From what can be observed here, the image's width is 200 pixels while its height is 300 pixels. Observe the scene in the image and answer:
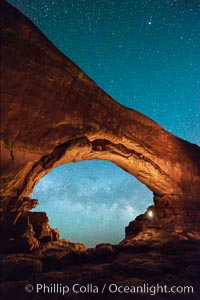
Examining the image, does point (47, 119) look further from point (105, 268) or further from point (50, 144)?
point (105, 268)

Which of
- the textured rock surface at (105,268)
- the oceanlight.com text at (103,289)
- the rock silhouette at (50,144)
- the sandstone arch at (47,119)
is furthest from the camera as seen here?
the sandstone arch at (47,119)

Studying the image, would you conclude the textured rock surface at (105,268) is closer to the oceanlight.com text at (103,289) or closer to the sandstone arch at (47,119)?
the oceanlight.com text at (103,289)

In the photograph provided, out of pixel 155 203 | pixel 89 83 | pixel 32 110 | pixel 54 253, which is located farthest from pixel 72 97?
pixel 155 203

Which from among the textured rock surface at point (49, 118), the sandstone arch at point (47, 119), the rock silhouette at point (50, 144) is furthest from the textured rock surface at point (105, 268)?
the textured rock surface at point (49, 118)

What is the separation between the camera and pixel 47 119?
9.62 meters

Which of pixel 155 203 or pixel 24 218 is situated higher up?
pixel 155 203

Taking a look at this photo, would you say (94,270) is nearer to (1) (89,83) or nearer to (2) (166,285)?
(2) (166,285)

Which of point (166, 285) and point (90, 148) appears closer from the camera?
point (166, 285)

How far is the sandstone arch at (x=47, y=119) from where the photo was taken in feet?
28.4

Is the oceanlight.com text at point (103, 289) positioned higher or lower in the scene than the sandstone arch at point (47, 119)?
lower

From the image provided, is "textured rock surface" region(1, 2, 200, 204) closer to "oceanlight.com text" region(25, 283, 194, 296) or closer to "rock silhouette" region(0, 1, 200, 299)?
"rock silhouette" region(0, 1, 200, 299)

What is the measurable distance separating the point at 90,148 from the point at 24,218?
13.4 feet

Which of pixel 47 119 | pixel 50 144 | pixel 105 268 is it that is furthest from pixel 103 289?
pixel 47 119

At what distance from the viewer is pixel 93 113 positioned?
11.1m
